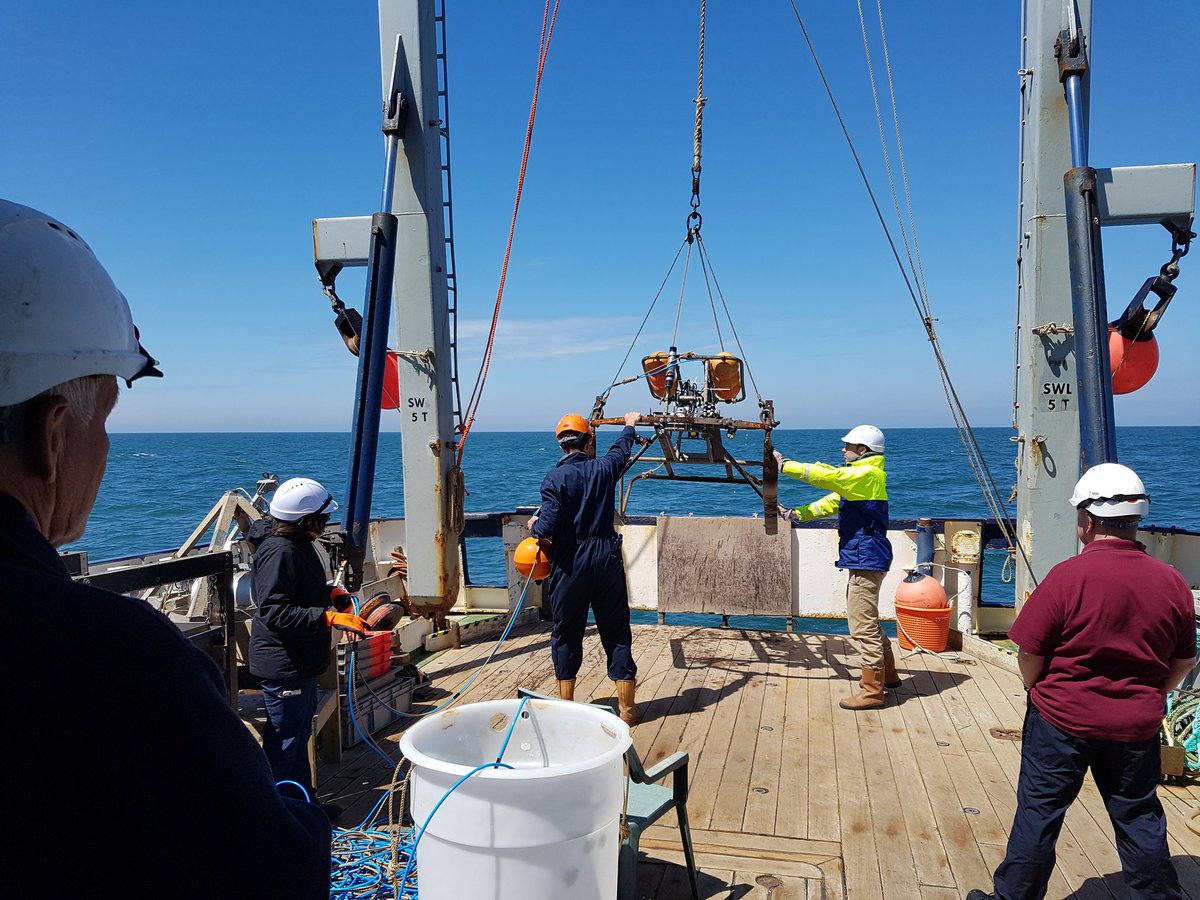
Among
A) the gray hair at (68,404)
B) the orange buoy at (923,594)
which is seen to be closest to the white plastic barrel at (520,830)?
the gray hair at (68,404)

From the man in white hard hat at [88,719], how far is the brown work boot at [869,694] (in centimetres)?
533

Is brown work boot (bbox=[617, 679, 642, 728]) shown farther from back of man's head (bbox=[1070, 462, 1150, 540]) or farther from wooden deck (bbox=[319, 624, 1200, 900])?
back of man's head (bbox=[1070, 462, 1150, 540])

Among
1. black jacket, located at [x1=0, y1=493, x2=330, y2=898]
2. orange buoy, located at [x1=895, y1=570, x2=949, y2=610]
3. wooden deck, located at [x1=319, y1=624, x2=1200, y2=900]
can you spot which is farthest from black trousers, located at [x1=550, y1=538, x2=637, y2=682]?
black jacket, located at [x1=0, y1=493, x2=330, y2=898]

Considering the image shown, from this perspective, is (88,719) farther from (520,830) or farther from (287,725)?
(287,725)

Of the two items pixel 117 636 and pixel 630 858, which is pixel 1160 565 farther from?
pixel 117 636

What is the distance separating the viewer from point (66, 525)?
103 cm

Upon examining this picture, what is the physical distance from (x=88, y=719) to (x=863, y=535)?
564 cm

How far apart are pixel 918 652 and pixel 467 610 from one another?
4.68 metres

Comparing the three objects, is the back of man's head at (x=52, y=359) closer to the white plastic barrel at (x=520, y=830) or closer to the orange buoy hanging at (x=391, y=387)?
the white plastic barrel at (x=520, y=830)

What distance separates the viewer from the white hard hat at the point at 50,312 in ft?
3.12

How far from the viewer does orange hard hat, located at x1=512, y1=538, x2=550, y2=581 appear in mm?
5379

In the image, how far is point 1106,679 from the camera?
2.91 meters

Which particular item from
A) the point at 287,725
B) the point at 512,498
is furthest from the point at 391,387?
the point at 512,498

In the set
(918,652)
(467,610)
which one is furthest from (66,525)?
(467,610)
